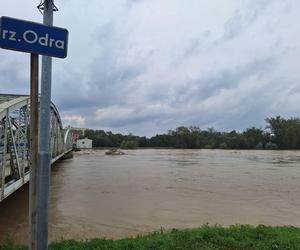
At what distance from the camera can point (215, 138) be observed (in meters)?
134

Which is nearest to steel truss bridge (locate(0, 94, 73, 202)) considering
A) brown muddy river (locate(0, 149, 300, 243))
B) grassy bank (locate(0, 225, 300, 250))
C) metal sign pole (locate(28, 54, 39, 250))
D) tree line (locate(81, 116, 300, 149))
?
brown muddy river (locate(0, 149, 300, 243))

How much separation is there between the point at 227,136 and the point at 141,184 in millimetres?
108460

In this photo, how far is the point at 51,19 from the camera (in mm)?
4430

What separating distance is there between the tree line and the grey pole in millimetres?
121087

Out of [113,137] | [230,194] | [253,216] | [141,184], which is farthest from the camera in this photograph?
[113,137]

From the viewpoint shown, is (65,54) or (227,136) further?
(227,136)

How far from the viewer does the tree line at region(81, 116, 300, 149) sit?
121750 mm

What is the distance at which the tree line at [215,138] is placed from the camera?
121750 millimetres

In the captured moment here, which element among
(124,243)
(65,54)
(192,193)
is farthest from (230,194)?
(65,54)

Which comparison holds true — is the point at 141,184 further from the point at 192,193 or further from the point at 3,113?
the point at 3,113

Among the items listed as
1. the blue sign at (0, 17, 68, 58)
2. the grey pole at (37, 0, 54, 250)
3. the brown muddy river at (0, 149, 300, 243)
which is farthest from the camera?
the brown muddy river at (0, 149, 300, 243)

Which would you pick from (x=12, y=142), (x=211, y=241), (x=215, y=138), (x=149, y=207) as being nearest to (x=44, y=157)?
(x=211, y=241)

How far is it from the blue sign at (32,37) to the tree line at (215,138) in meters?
121

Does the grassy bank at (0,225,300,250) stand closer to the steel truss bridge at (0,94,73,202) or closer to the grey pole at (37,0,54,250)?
the grey pole at (37,0,54,250)
